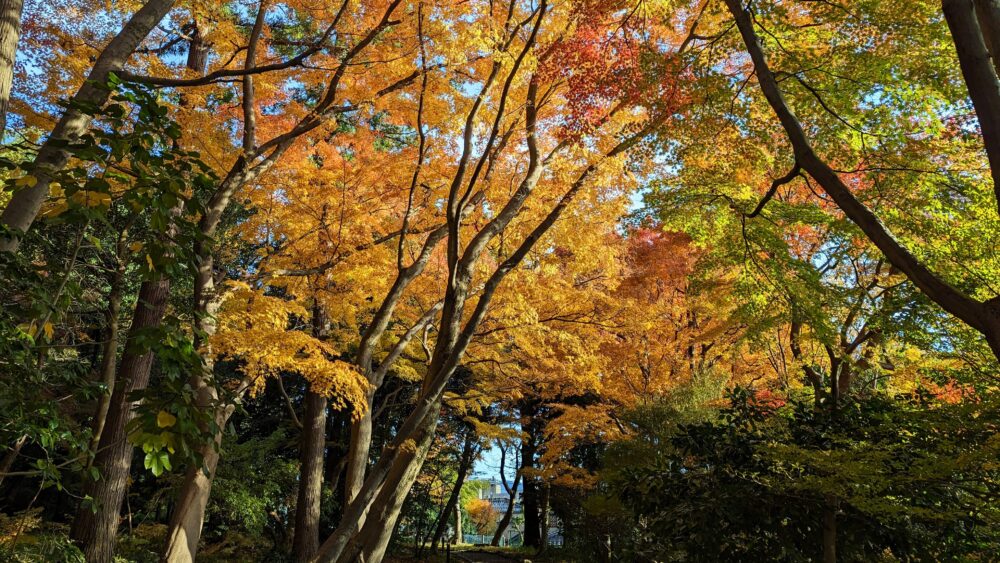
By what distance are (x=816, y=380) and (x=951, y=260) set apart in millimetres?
3275

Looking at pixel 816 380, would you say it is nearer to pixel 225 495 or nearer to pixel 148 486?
pixel 225 495

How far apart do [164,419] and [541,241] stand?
7349 mm

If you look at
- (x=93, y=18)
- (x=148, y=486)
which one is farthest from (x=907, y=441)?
(x=148, y=486)

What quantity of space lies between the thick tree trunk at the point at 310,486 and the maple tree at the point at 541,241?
0.16 feet

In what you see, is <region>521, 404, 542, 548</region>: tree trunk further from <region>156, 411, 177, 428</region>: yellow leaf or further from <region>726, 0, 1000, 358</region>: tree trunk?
<region>156, 411, 177, 428</region>: yellow leaf

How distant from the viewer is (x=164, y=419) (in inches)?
69.1

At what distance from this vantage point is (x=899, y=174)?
5.48m

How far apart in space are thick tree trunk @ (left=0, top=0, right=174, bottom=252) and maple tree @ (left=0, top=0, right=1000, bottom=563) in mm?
24

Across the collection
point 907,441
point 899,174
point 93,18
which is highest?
point 93,18

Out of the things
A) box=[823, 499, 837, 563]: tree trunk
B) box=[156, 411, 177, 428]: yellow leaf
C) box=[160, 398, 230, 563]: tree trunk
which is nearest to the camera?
box=[156, 411, 177, 428]: yellow leaf

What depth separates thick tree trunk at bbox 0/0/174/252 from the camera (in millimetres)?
2699

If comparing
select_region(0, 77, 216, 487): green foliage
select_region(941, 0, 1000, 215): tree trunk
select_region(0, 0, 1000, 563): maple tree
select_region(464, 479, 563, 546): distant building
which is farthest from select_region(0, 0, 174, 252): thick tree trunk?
select_region(464, 479, 563, 546): distant building

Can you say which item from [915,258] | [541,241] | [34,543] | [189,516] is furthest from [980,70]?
[34,543]

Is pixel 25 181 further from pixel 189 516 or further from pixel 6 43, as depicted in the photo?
pixel 189 516
